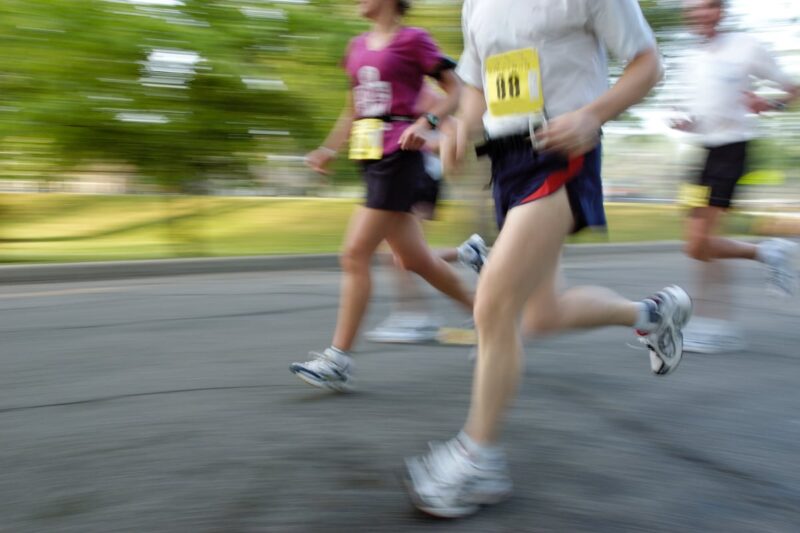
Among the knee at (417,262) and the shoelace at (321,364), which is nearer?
the shoelace at (321,364)

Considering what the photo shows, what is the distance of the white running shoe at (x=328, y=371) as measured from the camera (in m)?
3.66

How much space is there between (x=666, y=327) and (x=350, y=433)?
45.8 inches

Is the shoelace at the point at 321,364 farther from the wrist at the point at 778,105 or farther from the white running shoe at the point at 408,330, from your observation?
the wrist at the point at 778,105

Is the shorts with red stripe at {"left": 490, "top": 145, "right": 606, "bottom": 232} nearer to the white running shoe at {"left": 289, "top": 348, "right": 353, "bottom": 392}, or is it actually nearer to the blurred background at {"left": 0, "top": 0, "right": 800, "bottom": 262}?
the white running shoe at {"left": 289, "top": 348, "right": 353, "bottom": 392}

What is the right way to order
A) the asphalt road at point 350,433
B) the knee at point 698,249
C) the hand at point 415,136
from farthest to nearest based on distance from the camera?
the knee at point 698,249
the hand at point 415,136
the asphalt road at point 350,433

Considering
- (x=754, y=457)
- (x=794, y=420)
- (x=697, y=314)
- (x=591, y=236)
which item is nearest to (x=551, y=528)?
(x=754, y=457)

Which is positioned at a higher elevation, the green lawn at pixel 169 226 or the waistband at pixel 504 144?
the waistband at pixel 504 144

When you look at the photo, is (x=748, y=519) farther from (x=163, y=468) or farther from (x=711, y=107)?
(x=711, y=107)

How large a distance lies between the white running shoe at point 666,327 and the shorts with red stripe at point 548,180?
2.22ft

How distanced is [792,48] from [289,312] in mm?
8824

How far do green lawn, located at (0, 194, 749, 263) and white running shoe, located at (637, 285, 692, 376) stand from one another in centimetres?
745

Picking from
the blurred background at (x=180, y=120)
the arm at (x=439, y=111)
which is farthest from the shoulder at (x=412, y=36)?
the blurred background at (x=180, y=120)

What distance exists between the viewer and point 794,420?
11.4 feet

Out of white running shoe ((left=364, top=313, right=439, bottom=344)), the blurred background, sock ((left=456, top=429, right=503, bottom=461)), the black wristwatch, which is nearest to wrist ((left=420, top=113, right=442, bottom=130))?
the black wristwatch
